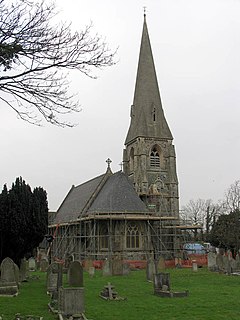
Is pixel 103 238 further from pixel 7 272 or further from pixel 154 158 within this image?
pixel 7 272

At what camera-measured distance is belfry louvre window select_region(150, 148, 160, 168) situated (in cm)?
5091

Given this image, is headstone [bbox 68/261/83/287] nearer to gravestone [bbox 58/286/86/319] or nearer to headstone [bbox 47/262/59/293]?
gravestone [bbox 58/286/86/319]

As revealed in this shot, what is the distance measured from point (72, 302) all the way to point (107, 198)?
2672 centimetres

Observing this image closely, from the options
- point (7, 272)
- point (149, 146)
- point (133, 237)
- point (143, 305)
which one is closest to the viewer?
point (143, 305)

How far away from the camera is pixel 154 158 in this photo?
5131cm

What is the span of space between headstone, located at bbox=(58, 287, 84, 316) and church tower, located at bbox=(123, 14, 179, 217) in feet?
116

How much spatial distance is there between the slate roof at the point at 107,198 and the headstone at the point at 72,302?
80.2 ft

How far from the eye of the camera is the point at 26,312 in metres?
11.8

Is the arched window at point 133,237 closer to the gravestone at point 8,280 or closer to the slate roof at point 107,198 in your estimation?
the slate roof at point 107,198

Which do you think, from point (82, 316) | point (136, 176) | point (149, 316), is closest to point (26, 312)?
point (82, 316)

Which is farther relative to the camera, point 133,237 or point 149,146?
point 149,146

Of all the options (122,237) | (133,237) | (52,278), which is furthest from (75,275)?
(133,237)

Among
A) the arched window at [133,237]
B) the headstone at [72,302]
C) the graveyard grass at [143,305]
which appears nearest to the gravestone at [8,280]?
the graveyard grass at [143,305]

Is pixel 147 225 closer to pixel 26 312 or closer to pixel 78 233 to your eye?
pixel 78 233
